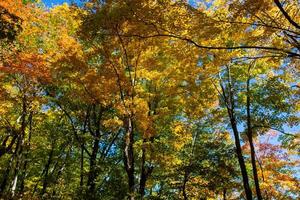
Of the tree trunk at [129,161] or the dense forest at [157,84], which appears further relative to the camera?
the tree trunk at [129,161]

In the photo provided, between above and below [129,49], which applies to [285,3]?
below

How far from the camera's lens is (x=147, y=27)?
869 cm

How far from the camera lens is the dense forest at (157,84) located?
881 centimetres

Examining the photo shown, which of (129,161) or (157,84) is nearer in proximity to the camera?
(129,161)

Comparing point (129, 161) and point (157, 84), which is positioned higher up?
point (157, 84)

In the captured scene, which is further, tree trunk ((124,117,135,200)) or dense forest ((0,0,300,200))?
tree trunk ((124,117,135,200))

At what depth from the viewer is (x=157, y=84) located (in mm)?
15328

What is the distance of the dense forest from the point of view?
8812 millimetres

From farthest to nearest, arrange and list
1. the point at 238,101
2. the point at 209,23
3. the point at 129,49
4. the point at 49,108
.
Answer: the point at 49,108 → the point at 238,101 → the point at 129,49 → the point at 209,23

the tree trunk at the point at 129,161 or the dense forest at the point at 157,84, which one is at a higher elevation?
the dense forest at the point at 157,84

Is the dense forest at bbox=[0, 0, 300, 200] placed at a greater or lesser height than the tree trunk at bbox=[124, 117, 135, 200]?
greater

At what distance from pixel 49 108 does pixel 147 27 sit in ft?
40.9

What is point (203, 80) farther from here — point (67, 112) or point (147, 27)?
point (67, 112)

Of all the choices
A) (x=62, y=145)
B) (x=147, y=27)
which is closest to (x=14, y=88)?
(x=62, y=145)
